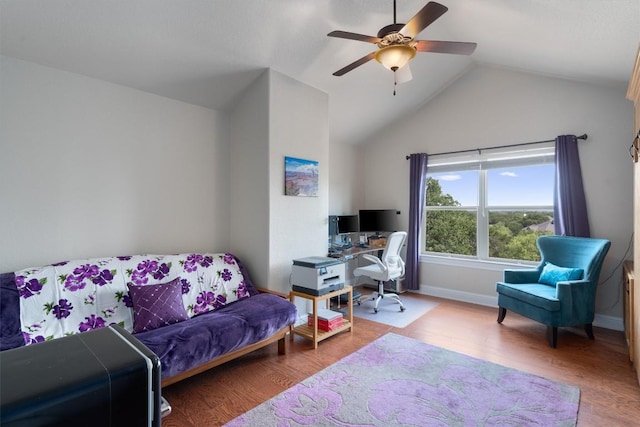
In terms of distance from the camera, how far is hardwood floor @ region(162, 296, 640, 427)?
81.0 inches

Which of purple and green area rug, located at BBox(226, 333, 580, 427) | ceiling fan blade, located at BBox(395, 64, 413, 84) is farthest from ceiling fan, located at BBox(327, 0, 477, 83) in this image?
purple and green area rug, located at BBox(226, 333, 580, 427)

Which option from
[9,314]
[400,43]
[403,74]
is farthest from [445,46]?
[9,314]

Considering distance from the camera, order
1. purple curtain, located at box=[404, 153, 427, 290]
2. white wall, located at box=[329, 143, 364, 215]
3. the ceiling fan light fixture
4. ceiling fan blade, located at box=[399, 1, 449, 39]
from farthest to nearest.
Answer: white wall, located at box=[329, 143, 364, 215] < purple curtain, located at box=[404, 153, 427, 290] < the ceiling fan light fixture < ceiling fan blade, located at box=[399, 1, 449, 39]

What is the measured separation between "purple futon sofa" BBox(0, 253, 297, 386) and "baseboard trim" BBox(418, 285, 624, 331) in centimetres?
266

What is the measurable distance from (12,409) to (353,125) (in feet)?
15.0

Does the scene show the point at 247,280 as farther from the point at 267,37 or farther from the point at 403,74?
the point at 403,74

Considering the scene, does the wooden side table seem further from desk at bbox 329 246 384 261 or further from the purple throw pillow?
the purple throw pillow

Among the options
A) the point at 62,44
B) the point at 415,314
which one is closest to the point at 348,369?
the point at 415,314

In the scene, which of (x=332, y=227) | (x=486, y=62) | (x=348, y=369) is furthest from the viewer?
(x=332, y=227)

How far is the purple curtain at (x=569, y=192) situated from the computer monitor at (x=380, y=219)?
2012 millimetres

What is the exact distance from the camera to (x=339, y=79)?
358 cm

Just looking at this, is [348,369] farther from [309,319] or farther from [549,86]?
[549,86]

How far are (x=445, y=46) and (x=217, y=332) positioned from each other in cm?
254

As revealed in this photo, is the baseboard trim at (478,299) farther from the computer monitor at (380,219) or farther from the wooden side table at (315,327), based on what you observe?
the wooden side table at (315,327)
